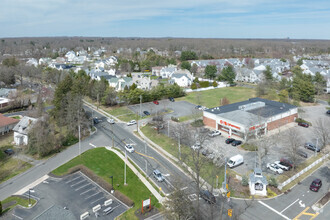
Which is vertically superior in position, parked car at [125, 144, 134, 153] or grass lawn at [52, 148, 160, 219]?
parked car at [125, 144, 134, 153]

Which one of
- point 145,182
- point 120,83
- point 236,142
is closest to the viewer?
point 145,182

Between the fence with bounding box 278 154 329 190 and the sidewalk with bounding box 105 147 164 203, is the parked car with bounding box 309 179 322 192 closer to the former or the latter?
the fence with bounding box 278 154 329 190

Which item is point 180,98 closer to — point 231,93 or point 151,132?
point 231,93

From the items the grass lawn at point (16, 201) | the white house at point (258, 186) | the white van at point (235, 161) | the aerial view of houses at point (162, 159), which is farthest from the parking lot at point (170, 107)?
the grass lawn at point (16, 201)

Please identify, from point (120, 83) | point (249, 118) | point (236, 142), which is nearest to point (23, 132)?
point (236, 142)

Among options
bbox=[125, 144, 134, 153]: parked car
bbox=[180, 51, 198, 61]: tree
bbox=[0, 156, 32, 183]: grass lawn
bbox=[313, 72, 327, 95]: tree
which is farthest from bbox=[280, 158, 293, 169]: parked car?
bbox=[180, 51, 198, 61]: tree

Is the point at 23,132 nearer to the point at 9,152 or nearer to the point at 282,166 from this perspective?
the point at 9,152

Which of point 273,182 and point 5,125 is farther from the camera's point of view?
point 5,125

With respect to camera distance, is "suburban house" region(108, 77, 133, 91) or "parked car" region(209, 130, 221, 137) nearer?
"parked car" region(209, 130, 221, 137)
